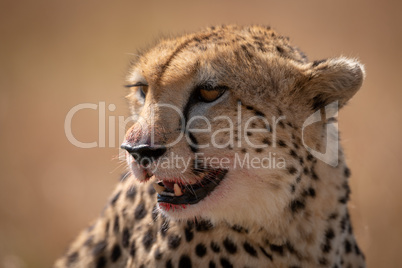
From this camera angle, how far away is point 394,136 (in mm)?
4676

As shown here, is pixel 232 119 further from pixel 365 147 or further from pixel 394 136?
pixel 394 136

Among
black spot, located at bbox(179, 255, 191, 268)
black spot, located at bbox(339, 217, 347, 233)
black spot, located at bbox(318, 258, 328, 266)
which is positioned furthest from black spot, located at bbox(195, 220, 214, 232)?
black spot, located at bbox(339, 217, 347, 233)

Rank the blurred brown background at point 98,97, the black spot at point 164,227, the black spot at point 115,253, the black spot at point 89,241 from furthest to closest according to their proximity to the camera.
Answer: the blurred brown background at point 98,97
the black spot at point 89,241
the black spot at point 115,253
the black spot at point 164,227

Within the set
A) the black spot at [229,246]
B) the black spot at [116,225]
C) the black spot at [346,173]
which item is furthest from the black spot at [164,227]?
the black spot at [346,173]

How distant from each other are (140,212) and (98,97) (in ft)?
14.1

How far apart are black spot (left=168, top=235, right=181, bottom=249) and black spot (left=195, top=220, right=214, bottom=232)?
3.8 inches

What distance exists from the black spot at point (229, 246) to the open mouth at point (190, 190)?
211 millimetres

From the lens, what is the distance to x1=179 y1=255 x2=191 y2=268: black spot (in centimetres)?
220

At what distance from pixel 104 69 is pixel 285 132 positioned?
5986 millimetres

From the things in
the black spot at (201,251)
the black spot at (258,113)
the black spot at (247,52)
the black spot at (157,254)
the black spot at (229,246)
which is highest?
the black spot at (247,52)

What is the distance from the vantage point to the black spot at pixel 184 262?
7.22ft

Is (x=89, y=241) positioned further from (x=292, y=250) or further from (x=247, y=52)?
(x=247, y=52)

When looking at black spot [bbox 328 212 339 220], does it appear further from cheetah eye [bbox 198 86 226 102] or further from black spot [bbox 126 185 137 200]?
black spot [bbox 126 185 137 200]

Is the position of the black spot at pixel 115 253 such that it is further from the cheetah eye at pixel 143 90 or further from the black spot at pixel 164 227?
the cheetah eye at pixel 143 90
